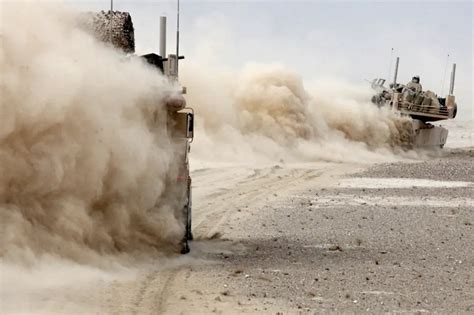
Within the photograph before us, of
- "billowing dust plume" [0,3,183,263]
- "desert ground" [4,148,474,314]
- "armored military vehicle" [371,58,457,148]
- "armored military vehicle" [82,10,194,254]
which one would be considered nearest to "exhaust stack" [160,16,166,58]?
"armored military vehicle" [82,10,194,254]

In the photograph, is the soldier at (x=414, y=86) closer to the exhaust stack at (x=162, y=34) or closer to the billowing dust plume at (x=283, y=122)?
the billowing dust plume at (x=283, y=122)

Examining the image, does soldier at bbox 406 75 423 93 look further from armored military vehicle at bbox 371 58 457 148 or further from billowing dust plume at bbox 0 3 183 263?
billowing dust plume at bbox 0 3 183 263

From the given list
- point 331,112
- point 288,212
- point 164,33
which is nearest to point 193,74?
point 331,112

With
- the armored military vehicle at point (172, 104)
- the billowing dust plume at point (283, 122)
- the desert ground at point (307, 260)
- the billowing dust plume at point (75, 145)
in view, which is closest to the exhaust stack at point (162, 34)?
the armored military vehicle at point (172, 104)

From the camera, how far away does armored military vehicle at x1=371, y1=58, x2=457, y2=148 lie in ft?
128

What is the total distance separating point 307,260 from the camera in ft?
36.3

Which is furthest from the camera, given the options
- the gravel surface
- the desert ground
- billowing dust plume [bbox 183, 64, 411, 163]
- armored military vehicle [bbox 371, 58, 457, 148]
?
armored military vehicle [bbox 371, 58, 457, 148]

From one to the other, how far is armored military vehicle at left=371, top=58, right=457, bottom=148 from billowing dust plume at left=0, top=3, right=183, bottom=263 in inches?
1153

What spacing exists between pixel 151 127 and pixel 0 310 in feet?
14.6

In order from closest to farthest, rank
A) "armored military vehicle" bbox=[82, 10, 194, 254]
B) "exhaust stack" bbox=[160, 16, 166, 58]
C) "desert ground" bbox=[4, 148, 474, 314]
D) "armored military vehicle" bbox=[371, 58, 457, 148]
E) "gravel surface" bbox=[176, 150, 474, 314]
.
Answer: "desert ground" bbox=[4, 148, 474, 314] → "gravel surface" bbox=[176, 150, 474, 314] → "armored military vehicle" bbox=[82, 10, 194, 254] → "exhaust stack" bbox=[160, 16, 166, 58] → "armored military vehicle" bbox=[371, 58, 457, 148]

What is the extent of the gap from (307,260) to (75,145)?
380 centimetres

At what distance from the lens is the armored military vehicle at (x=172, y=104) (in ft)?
35.6

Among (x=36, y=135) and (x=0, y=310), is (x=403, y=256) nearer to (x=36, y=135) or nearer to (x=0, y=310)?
(x=36, y=135)

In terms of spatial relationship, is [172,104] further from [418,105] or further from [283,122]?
[418,105]
